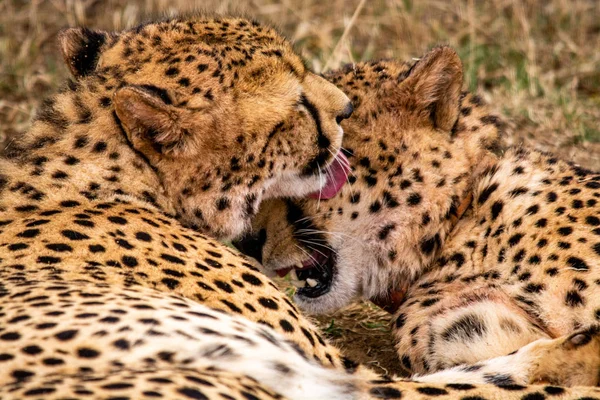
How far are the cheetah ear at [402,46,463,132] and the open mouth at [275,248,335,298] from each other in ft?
2.05

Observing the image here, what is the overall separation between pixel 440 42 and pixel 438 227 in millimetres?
2707

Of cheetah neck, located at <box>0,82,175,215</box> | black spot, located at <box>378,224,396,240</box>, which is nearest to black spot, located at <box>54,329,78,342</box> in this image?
cheetah neck, located at <box>0,82,175,215</box>

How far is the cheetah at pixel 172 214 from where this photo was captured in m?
2.37

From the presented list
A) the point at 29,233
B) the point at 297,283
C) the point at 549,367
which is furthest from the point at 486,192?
the point at 29,233

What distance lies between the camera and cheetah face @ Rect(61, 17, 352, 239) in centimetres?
305

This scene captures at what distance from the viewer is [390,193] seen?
3582 millimetres

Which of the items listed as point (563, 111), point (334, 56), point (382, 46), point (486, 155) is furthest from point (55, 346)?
point (382, 46)

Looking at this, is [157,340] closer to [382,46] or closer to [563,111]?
[563,111]

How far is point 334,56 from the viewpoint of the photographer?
569 cm

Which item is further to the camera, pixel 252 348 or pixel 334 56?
pixel 334 56

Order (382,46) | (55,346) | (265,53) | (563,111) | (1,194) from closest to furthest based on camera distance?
(55,346) < (1,194) < (265,53) < (563,111) < (382,46)

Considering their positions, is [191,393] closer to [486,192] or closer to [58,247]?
[58,247]

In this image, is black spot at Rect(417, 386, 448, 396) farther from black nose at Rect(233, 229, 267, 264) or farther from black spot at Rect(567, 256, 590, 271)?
black nose at Rect(233, 229, 267, 264)

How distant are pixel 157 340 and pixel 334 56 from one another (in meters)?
3.53
